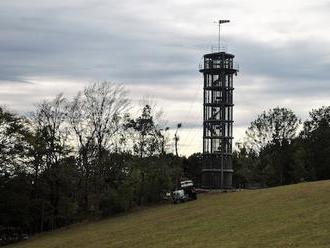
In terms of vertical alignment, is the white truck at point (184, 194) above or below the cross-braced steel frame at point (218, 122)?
below

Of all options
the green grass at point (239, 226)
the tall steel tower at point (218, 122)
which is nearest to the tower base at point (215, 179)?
the tall steel tower at point (218, 122)

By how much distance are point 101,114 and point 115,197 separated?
31.2ft

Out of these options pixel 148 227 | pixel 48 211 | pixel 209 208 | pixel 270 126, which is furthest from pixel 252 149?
pixel 148 227

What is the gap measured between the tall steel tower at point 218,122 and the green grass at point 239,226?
26.3 meters

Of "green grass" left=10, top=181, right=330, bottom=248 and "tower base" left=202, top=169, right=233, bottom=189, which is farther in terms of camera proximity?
"tower base" left=202, top=169, right=233, bottom=189

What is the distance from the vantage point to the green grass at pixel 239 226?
26769 mm

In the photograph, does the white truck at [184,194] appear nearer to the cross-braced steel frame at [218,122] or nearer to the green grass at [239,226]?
the green grass at [239,226]

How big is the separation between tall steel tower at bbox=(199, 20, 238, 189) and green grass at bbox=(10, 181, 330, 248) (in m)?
26.3

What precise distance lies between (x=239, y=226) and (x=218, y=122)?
4355 centimetres

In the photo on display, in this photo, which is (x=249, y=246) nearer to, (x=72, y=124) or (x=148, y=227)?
(x=148, y=227)

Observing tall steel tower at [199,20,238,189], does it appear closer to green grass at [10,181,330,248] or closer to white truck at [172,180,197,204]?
white truck at [172,180,197,204]

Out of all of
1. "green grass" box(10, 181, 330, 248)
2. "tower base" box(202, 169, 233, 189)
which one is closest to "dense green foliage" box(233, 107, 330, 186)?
"tower base" box(202, 169, 233, 189)

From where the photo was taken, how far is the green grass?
26.8 metres

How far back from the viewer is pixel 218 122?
75.7 metres
